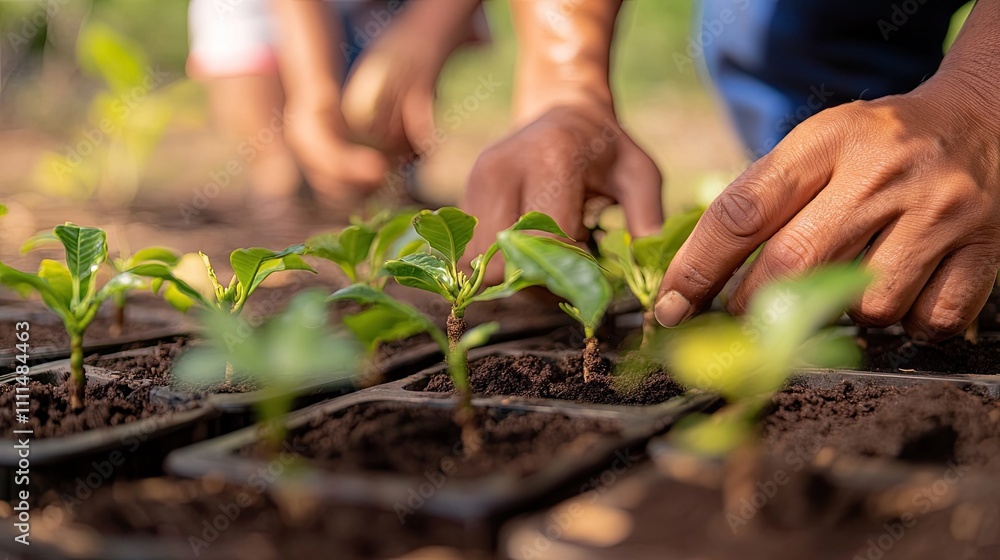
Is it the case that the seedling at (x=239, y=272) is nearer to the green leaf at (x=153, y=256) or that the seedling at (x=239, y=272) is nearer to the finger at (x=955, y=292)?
the green leaf at (x=153, y=256)

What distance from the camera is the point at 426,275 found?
117 cm

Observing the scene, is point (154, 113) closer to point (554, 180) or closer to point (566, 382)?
point (554, 180)

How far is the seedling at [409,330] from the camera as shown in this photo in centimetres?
94

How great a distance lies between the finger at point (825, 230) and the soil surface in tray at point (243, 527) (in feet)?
2.17

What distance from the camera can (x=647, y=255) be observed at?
55.6 inches

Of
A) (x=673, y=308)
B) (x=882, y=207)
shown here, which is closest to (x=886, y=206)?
(x=882, y=207)

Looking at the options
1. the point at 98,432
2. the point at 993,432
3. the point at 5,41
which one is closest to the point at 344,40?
the point at 98,432

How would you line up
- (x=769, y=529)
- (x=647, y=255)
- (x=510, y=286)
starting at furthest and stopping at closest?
(x=647, y=255), (x=510, y=286), (x=769, y=529)

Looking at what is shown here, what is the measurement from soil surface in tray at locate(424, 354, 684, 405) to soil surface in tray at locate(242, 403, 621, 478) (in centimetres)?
16

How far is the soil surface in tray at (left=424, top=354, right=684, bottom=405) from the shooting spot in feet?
3.96

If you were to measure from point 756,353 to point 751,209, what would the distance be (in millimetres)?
339

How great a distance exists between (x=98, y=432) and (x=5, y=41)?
22.5 ft

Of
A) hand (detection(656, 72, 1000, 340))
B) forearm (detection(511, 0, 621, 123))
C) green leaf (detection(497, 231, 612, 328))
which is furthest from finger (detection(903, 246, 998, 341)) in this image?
forearm (detection(511, 0, 621, 123))

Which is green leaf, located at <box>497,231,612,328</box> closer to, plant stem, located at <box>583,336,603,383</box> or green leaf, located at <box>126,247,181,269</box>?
plant stem, located at <box>583,336,603,383</box>
